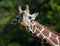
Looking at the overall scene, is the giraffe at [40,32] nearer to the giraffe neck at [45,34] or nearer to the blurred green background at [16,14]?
the giraffe neck at [45,34]

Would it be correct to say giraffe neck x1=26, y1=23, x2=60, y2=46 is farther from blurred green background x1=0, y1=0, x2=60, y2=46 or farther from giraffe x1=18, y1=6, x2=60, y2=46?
blurred green background x1=0, y1=0, x2=60, y2=46

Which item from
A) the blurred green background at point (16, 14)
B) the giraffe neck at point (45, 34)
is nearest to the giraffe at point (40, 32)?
the giraffe neck at point (45, 34)

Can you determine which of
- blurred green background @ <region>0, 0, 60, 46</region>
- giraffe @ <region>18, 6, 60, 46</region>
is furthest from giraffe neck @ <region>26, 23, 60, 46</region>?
blurred green background @ <region>0, 0, 60, 46</region>

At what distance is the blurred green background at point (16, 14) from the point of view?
1187cm

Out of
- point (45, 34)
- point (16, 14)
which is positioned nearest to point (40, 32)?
point (45, 34)

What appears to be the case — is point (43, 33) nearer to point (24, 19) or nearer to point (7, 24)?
point (24, 19)

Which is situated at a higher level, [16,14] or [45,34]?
[45,34]

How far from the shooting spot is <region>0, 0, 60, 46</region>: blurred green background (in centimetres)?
1187

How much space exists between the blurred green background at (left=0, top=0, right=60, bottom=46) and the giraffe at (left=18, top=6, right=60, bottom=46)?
6.04 metres

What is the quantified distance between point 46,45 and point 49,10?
279 inches

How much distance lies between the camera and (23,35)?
41.1 feet

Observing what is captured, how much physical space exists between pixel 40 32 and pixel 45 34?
0.10 metres

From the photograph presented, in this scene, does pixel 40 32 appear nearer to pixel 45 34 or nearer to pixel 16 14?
pixel 45 34

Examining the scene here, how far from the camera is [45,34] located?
545 centimetres
